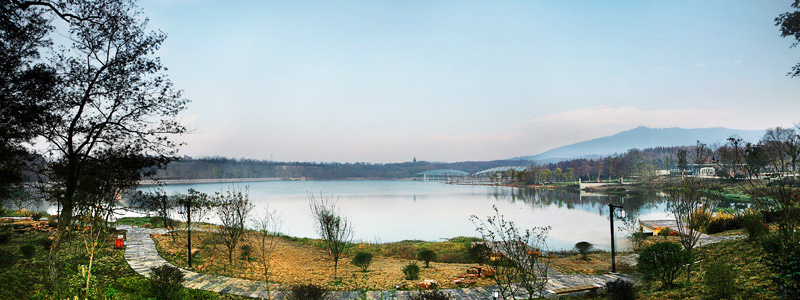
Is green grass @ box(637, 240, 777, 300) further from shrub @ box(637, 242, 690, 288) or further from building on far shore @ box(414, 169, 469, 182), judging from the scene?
building on far shore @ box(414, 169, 469, 182)

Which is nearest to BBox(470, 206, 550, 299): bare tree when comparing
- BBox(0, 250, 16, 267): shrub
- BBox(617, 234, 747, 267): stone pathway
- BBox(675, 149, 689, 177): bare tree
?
BBox(617, 234, 747, 267): stone pathway

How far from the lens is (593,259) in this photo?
13.2 m

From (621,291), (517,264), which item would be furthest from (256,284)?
(621,291)

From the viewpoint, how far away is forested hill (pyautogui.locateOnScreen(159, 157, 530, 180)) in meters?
83.7

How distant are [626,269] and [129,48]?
13.2 m

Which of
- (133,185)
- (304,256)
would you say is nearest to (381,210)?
(304,256)

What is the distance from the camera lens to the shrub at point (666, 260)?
691cm

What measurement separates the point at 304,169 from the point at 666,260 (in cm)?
12407

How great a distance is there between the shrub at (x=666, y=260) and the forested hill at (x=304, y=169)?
81.1 meters

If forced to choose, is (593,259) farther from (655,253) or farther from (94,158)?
(94,158)

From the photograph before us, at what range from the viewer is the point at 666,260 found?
23.0 ft

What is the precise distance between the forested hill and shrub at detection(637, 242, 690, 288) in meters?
81.1

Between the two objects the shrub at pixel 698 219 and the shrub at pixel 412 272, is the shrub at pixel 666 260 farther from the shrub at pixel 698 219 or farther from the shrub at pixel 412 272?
the shrub at pixel 412 272

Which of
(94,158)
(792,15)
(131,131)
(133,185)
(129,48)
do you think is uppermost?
(792,15)
